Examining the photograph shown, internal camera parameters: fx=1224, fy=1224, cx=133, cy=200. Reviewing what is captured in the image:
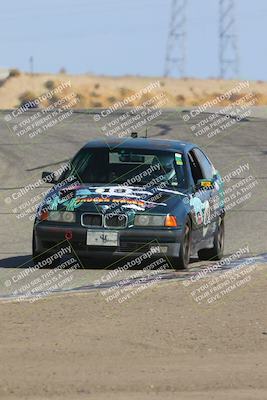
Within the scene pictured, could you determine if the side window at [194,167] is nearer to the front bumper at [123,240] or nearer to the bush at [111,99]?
the front bumper at [123,240]

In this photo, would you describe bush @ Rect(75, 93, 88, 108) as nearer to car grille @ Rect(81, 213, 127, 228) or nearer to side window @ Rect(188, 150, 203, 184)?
side window @ Rect(188, 150, 203, 184)

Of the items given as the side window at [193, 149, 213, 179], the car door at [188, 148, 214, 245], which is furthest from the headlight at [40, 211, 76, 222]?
the side window at [193, 149, 213, 179]

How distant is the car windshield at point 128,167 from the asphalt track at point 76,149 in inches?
43.8

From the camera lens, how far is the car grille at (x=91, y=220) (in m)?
13.1

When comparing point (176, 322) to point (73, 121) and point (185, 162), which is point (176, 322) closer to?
point (185, 162)

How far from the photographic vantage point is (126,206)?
1311 centimetres

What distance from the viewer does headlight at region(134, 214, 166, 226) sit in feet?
43.1

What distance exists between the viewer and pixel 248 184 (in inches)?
937

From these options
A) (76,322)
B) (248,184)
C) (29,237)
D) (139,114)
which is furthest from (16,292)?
(139,114)

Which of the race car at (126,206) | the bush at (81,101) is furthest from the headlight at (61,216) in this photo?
the bush at (81,101)

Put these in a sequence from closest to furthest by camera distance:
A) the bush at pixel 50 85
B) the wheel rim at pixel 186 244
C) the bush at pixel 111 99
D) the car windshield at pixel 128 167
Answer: the wheel rim at pixel 186 244
the car windshield at pixel 128 167
the bush at pixel 111 99
the bush at pixel 50 85

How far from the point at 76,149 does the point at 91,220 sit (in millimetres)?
16370

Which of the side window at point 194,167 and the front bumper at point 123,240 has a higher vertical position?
the side window at point 194,167

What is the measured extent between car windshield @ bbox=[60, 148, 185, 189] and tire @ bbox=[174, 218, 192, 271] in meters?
0.58
